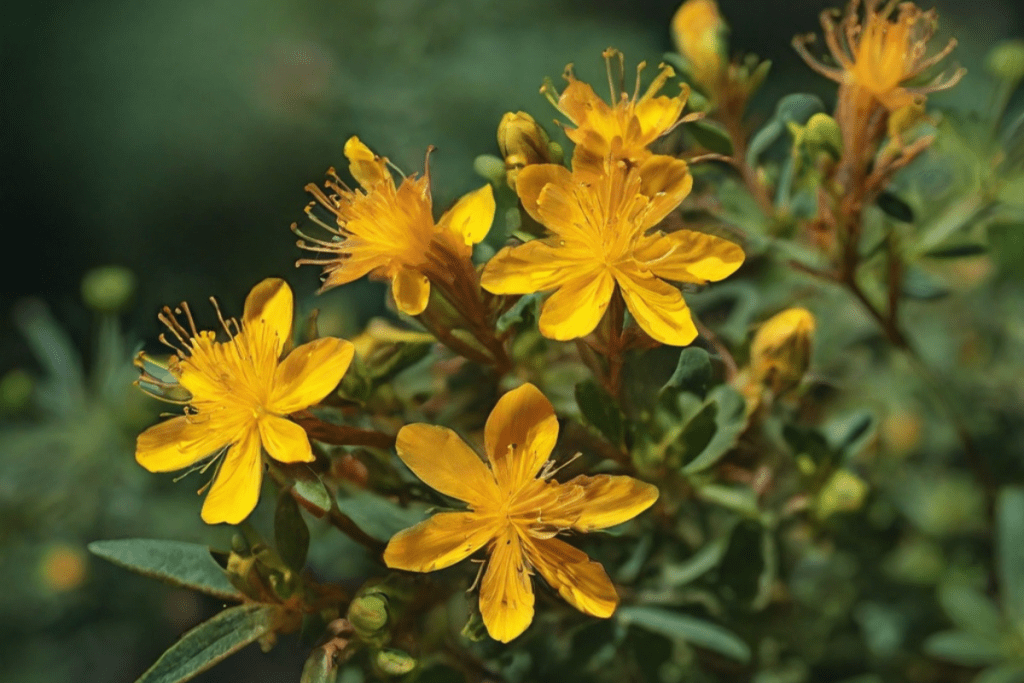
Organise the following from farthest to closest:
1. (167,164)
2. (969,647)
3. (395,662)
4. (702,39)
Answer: (167,164) < (969,647) < (702,39) < (395,662)

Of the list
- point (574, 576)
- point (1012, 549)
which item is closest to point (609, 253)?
point (574, 576)

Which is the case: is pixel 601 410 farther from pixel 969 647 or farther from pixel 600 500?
pixel 969 647

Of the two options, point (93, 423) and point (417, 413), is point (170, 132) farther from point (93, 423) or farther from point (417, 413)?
point (417, 413)

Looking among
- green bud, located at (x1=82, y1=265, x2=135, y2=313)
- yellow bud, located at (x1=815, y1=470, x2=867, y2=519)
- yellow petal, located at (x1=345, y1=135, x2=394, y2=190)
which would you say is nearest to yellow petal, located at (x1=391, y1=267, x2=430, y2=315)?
yellow petal, located at (x1=345, y1=135, x2=394, y2=190)

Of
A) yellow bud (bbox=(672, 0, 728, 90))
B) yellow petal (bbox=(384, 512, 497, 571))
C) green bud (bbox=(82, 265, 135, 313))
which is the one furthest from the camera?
green bud (bbox=(82, 265, 135, 313))

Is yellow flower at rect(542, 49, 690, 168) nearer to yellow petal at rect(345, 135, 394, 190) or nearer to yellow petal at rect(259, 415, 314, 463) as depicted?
yellow petal at rect(345, 135, 394, 190)

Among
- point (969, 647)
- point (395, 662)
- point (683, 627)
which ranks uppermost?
point (395, 662)
